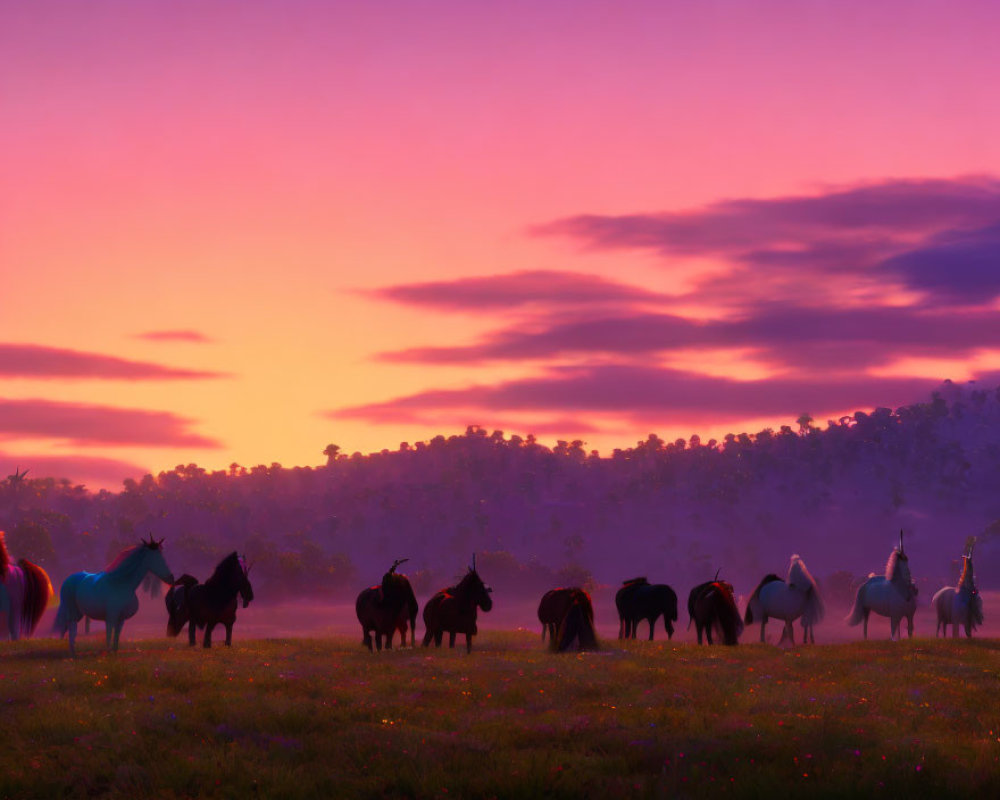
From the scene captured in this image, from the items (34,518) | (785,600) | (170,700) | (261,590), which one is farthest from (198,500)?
(170,700)

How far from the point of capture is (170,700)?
20719mm

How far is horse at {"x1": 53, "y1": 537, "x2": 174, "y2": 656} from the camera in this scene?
28.5 m

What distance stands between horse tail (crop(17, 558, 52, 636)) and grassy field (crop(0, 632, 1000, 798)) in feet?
16.1

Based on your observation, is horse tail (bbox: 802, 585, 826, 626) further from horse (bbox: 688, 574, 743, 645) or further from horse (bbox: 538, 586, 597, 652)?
horse (bbox: 538, 586, 597, 652)

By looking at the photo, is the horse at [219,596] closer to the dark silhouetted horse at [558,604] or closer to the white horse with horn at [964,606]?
the dark silhouetted horse at [558,604]

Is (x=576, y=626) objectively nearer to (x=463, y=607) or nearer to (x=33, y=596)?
(x=463, y=607)

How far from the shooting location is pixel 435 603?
32.2 m

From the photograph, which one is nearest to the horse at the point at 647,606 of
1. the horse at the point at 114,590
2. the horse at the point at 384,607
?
the horse at the point at 384,607

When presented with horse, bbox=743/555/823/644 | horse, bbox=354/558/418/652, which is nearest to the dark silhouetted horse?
horse, bbox=354/558/418/652

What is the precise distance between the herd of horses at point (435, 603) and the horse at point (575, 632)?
0.03 meters

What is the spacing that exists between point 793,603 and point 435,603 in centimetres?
1269

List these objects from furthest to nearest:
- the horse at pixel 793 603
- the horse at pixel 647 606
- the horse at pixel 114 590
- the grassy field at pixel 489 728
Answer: the horse at pixel 647 606
the horse at pixel 793 603
the horse at pixel 114 590
the grassy field at pixel 489 728

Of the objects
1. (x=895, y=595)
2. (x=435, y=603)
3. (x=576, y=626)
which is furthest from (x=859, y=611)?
(x=435, y=603)

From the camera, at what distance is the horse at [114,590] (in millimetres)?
28516
